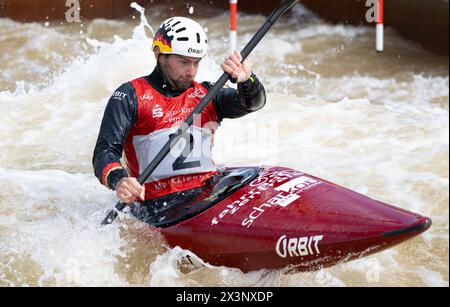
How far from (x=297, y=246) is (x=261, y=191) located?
49 centimetres

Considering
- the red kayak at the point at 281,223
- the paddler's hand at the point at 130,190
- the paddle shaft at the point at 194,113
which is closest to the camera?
the red kayak at the point at 281,223

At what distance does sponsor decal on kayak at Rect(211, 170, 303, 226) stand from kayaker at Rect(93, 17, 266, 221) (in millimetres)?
319

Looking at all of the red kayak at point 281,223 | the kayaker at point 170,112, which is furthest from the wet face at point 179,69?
the red kayak at point 281,223

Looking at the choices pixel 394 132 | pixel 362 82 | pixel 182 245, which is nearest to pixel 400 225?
pixel 182 245

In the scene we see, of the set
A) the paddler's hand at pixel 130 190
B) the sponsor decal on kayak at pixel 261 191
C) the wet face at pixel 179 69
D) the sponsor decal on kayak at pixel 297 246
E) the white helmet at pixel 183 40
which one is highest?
the white helmet at pixel 183 40

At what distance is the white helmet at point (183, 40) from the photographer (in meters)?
4.36

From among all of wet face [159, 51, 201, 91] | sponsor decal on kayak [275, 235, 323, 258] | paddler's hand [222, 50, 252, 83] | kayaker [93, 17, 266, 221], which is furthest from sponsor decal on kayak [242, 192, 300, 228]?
wet face [159, 51, 201, 91]

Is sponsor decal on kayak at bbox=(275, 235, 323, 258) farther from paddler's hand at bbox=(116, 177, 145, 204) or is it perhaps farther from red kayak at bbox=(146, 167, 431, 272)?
paddler's hand at bbox=(116, 177, 145, 204)

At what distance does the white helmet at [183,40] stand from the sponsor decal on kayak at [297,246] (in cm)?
114

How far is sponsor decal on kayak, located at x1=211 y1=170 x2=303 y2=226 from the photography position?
414cm

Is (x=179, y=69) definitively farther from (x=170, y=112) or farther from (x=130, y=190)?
(x=130, y=190)

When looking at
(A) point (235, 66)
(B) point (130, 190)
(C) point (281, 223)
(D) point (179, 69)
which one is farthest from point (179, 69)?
(C) point (281, 223)

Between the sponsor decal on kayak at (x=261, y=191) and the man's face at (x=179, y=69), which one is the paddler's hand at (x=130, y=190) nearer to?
the sponsor decal on kayak at (x=261, y=191)

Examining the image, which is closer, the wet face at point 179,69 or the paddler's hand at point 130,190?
the paddler's hand at point 130,190
